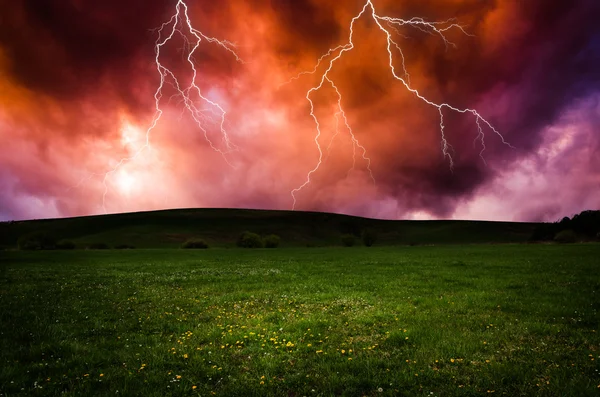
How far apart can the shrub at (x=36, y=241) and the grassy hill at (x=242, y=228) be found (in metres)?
23.5

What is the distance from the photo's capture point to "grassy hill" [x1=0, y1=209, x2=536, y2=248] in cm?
11569

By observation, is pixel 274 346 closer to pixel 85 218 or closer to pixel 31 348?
pixel 31 348

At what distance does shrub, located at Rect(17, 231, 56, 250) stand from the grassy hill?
77.0 feet

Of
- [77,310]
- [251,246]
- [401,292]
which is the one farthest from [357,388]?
[251,246]

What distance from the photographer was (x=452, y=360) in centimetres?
781

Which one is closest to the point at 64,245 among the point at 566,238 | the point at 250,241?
the point at 250,241

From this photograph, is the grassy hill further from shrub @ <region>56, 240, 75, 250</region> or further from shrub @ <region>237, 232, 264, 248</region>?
shrub @ <region>237, 232, 264, 248</region>

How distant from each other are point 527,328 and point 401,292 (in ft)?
22.8

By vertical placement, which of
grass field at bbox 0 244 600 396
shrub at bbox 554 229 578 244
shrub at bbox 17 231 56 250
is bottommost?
grass field at bbox 0 244 600 396

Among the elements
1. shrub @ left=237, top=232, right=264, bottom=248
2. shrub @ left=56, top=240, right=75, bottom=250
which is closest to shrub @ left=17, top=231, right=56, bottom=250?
shrub @ left=56, top=240, right=75, bottom=250

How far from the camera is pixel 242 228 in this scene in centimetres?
13962

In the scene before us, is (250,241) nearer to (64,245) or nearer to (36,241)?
(64,245)

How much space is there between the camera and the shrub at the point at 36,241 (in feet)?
240

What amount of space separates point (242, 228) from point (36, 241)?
73.6 meters
